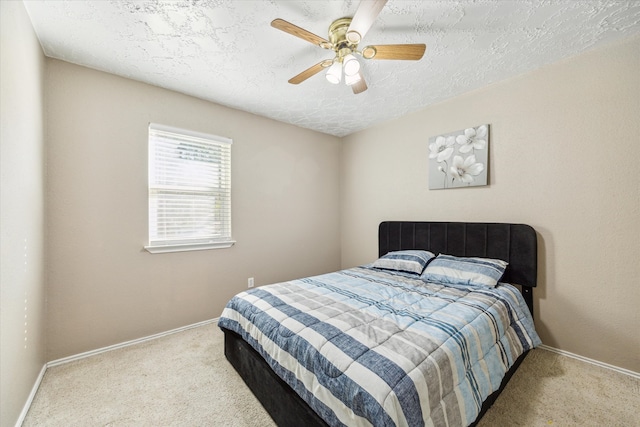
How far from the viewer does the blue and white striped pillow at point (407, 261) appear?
8.95 feet

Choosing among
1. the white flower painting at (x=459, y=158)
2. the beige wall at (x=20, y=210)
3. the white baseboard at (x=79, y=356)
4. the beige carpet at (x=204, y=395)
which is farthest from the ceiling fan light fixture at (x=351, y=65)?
the white baseboard at (x=79, y=356)

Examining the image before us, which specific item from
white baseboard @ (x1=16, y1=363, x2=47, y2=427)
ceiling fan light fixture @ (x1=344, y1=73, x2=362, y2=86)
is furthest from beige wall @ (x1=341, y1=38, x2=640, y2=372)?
white baseboard @ (x1=16, y1=363, x2=47, y2=427)

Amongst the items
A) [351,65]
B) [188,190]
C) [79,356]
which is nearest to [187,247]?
[188,190]

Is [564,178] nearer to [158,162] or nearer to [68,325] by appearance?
[158,162]

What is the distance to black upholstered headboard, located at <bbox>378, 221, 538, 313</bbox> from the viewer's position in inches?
93.7

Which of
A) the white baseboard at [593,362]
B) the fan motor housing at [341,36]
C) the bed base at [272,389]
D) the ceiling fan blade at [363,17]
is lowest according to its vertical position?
the white baseboard at [593,362]

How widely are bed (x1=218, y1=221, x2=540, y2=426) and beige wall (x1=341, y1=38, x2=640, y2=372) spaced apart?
0.76ft

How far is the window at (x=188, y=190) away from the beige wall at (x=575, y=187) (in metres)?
2.65

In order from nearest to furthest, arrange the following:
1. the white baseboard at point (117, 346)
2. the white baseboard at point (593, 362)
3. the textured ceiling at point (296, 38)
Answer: the textured ceiling at point (296, 38) → the white baseboard at point (593, 362) → the white baseboard at point (117, 346)

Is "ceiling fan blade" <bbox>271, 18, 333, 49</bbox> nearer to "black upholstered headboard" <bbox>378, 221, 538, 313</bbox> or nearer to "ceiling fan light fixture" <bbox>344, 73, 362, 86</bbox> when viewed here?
"ceiling fan light fixture" <bbox>344, 73, 362, 86</bbox>

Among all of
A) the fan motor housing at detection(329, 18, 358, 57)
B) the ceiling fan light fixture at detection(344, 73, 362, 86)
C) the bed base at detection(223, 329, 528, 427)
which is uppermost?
the fan motor housing at detection(329, 18, 358, 57)

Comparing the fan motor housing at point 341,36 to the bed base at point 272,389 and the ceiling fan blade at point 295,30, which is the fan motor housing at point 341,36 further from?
the bed base at point 272,389

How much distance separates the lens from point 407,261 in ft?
9.17

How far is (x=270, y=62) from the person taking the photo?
222 cm
